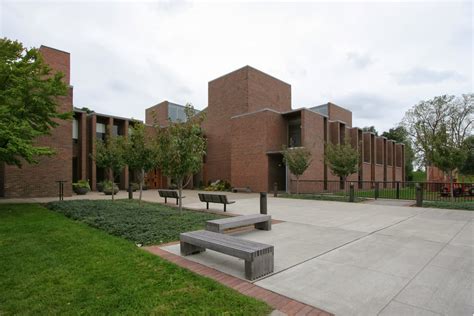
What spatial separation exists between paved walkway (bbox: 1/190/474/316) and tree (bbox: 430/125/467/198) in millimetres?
7140

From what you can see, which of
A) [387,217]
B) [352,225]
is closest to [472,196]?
[387,217]

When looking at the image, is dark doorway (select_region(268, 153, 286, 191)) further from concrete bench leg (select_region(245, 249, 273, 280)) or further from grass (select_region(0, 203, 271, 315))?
concrete bench leg (select_region(245, 249, 273, 280))

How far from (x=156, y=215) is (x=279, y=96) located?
78.3 ft

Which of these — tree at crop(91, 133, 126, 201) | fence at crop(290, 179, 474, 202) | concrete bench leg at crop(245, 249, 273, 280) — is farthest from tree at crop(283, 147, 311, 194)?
concrete bench leg at crop(245, 249, 273, 280)

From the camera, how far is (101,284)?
3.61 meters

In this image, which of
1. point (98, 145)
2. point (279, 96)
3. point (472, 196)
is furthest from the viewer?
point (279, 96)

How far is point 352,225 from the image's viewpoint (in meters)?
7.95

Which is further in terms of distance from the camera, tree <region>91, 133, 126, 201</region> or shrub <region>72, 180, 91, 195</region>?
shrub <region>72, 180, 91, 195</region>

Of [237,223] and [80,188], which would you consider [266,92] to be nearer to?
[80,188]

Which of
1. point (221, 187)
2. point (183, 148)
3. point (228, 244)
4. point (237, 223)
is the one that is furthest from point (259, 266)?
point (221, 187)

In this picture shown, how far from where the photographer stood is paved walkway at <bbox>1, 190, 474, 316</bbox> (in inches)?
125

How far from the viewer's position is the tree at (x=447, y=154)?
13000 mm

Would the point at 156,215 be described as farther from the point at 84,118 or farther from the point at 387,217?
the point at 84,118

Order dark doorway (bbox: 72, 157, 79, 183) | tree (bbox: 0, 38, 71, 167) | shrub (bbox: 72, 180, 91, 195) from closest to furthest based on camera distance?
tree (bbox: 0, 38, 71, 167) < shrub (bbox: 72, 180, 91, 195) < dark doorway (bbox: 72, 157, 79, 183)
